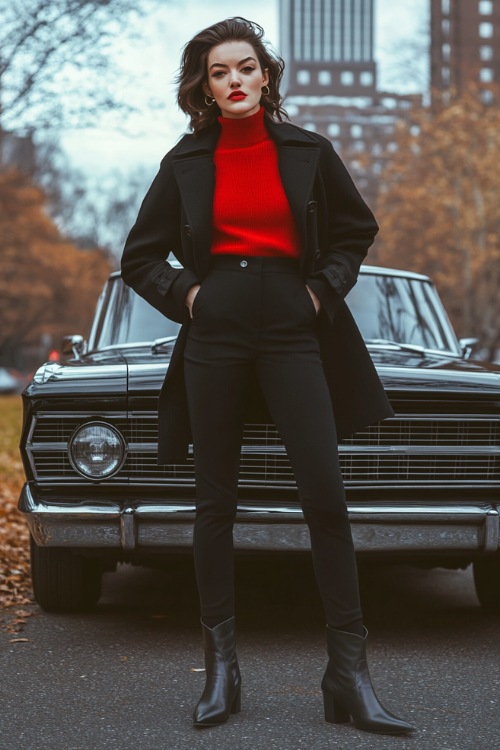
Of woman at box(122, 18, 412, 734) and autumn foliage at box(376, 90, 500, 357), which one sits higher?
autumn foliage at box(376, 90, 500, 357)

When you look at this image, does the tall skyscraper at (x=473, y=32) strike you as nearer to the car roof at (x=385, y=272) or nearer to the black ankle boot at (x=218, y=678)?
the car roof at (x=385, y=272)

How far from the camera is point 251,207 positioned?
321cm

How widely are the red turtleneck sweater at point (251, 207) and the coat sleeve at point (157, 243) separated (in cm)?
18

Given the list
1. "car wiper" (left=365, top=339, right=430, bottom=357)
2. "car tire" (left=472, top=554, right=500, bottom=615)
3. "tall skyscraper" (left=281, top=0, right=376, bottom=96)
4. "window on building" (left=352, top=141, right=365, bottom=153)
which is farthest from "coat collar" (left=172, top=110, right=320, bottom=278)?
"tall skyscraper" (left=281, top=0, right=376, bottom=96)

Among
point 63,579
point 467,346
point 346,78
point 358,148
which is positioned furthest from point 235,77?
point 346,78

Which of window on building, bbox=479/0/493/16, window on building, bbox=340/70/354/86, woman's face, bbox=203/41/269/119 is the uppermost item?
window on building, bbox=340/70/354/86

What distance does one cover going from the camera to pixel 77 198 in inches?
2007

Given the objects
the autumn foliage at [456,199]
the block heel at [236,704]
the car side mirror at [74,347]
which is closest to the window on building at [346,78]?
the autumn foliage at [456,199]

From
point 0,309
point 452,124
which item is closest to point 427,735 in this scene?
point 452,124

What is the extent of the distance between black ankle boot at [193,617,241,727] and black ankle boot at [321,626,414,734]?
1.00 ft

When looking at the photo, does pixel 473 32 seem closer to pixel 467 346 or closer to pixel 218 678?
pixel 467 346

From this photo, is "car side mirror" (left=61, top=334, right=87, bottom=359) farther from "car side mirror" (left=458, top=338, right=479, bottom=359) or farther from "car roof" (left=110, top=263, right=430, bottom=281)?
"car side mirror" (left=458, top=338, right=479, bottom=359)

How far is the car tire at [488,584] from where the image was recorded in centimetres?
477

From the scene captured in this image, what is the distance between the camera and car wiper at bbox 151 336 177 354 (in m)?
5.17
